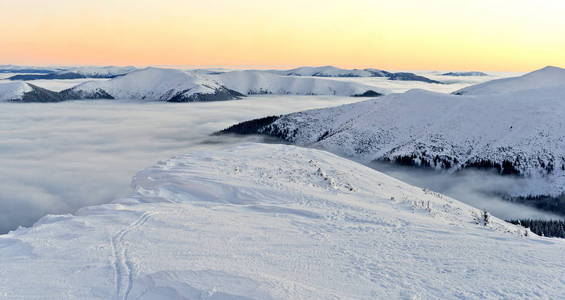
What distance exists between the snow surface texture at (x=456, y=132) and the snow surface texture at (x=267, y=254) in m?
75.1

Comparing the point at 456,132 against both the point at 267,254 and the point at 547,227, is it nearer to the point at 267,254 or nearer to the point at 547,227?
the point at 547,227

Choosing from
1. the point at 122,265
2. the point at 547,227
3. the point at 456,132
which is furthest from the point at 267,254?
the point at 456,132

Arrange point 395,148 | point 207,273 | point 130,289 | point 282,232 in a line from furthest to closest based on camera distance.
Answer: point 395,148 → point 282,232 → point 207,273 → point 130,289

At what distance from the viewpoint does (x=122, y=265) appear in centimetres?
1134

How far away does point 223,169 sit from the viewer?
30875 mm

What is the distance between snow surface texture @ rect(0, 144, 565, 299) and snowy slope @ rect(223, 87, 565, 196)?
75137mm

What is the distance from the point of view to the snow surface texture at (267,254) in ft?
33.1

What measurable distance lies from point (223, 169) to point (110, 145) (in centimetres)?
14388

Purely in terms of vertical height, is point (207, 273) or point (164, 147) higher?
point (207, 273)

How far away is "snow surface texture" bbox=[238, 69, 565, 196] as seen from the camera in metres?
86.1

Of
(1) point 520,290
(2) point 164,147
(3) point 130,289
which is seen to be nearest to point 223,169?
(3) point 130,289

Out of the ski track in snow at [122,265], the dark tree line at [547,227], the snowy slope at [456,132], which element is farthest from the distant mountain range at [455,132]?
the ski track in snow at [122,265]

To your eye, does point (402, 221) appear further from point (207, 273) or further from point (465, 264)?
point (207, 273)

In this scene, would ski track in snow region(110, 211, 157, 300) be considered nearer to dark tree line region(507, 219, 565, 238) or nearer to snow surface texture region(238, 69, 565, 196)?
dark tree line region(507, 219, 565, 238)
